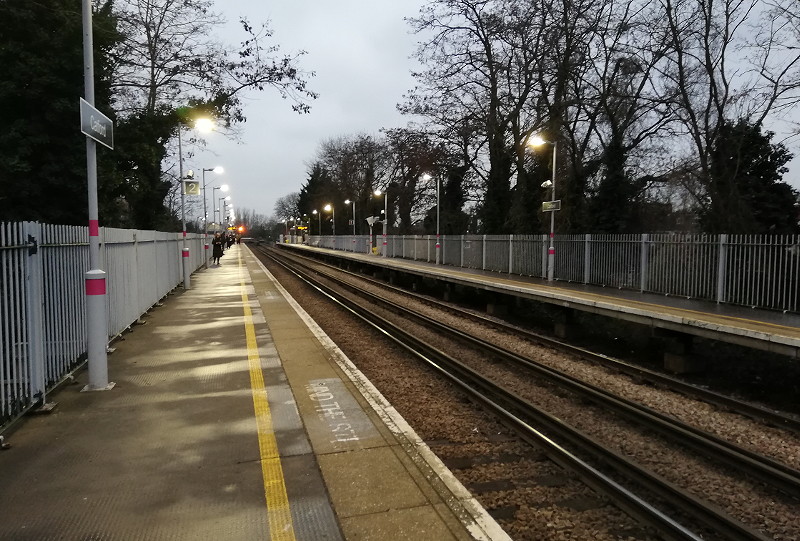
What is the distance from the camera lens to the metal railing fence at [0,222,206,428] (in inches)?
207

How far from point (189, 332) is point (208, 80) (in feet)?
33.8

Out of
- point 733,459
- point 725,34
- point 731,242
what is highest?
point 725,34

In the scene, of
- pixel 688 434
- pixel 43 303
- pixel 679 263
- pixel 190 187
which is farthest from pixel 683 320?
pixel 190 187

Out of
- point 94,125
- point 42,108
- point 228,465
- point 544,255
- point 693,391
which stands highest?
point 42,108

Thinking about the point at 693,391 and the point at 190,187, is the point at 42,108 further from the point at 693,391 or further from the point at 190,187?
the point at 693,391

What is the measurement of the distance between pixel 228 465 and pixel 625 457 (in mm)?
3589

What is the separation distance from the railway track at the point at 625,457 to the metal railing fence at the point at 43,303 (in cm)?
509

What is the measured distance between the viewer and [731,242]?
13141 millimetres

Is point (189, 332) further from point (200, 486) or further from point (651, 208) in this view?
point (651, 208)

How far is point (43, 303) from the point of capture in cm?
617

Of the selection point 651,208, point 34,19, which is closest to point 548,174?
point 651,208

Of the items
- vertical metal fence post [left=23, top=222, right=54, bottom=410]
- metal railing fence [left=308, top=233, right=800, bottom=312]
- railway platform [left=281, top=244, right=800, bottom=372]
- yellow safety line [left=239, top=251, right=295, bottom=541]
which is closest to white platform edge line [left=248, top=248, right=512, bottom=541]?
yellow safety line [left=239, top=251, right=295, bottom=541]

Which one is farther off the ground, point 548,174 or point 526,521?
point 548,174

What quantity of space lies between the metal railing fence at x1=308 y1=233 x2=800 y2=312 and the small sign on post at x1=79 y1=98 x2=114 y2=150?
40.6ft
